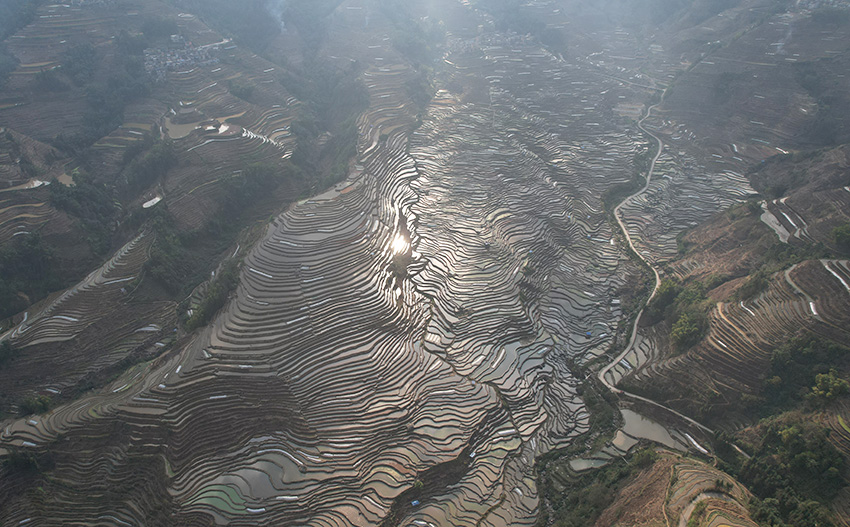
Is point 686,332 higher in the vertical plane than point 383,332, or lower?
higher

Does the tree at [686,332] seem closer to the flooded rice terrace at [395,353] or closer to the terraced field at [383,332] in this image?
the terraced field at [383,332]

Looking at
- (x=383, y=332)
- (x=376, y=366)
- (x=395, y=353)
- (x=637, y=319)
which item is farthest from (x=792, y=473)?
(x=383, y=332)

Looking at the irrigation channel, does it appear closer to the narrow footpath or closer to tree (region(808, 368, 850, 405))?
the narrow footpath

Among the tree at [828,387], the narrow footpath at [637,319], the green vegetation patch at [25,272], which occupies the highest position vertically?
the tree at [828,387]

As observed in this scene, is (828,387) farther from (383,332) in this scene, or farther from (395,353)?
(383,332)

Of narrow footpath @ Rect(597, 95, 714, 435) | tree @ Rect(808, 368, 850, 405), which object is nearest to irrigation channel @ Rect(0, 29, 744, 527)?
narrow footpath @ Rect(597, 95, 714, 435)

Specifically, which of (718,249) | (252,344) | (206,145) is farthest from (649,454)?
(206,145)

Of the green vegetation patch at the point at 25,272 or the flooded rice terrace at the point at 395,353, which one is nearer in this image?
the flooded rice terrace at the point at 395,353

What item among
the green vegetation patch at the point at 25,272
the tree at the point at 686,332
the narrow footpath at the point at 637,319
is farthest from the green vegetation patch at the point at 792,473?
the green vegetation patch at the point at 25,272
